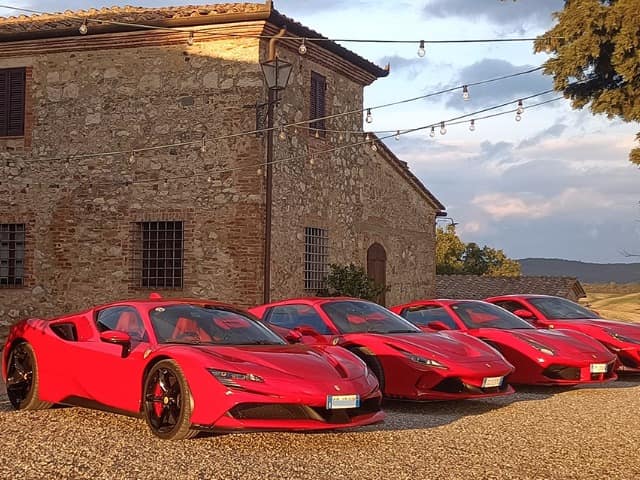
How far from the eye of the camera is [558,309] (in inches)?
511

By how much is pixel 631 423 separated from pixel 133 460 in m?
4.85

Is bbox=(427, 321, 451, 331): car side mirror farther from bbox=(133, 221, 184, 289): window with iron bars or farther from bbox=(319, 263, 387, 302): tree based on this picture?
bbox=(319, 263, 387, 302): tree

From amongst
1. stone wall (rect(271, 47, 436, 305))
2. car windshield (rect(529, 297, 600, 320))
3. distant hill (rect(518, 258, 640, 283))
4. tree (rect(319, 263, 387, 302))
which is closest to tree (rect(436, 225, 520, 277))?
stone wall (rect(271, 47, 436, 305))

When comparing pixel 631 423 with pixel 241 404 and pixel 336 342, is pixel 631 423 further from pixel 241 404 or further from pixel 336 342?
pixel 241 404

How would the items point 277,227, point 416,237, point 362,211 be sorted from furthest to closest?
point 416,237, point 362,211, point 277,227

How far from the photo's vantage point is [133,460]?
583 cm

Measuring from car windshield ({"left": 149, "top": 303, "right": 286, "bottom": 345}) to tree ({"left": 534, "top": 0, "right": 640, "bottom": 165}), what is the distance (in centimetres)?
351

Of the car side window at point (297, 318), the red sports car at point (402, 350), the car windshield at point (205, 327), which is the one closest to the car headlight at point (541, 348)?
the red sports car at point (402, 350)

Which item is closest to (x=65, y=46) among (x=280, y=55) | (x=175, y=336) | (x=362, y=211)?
(x=280, y=55)

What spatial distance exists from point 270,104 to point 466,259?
3596cm

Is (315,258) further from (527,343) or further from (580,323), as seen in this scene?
(527,343)

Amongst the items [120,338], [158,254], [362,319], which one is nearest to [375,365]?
[362,319]

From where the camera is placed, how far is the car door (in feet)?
23.2

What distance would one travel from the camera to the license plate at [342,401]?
6500 mm
